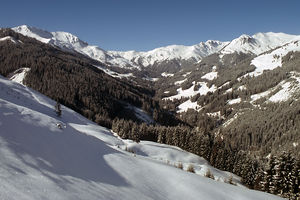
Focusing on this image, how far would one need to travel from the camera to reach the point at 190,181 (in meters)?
15.8

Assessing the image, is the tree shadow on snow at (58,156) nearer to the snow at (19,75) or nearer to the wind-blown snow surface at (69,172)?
the wind-blown snow surface at (69,172)

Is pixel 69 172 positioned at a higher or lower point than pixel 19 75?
lower

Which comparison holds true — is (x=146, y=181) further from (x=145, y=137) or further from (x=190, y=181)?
(x=145, y=137)

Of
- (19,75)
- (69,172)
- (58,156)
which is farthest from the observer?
(19,75)

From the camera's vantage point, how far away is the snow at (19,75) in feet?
594

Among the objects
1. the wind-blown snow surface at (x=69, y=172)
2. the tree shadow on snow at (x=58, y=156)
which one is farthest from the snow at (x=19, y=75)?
the tree shadow on snow at (x=58, y=156)

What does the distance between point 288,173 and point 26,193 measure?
4867cm

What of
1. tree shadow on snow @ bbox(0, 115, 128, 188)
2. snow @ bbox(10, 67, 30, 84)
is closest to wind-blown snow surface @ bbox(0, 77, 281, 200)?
tree shadow on snow @ bbox(0, 115, 128, 188)

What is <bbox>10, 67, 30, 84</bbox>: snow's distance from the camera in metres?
181

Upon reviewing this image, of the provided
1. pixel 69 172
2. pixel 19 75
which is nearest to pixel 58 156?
pixel 69 172

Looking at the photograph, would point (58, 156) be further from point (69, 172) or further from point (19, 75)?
point (19, 75)

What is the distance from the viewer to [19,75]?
18888cm

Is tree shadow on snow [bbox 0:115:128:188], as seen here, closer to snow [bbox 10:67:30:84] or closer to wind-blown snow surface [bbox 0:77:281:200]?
wind-blown snow surface [bbox 0:77:281:200]

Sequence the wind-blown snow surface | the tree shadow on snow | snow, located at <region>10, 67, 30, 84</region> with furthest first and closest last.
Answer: snow, located at <region>10, 67, 30, 84</region>
the tree shadow on snow
the wind-blown snow surface
